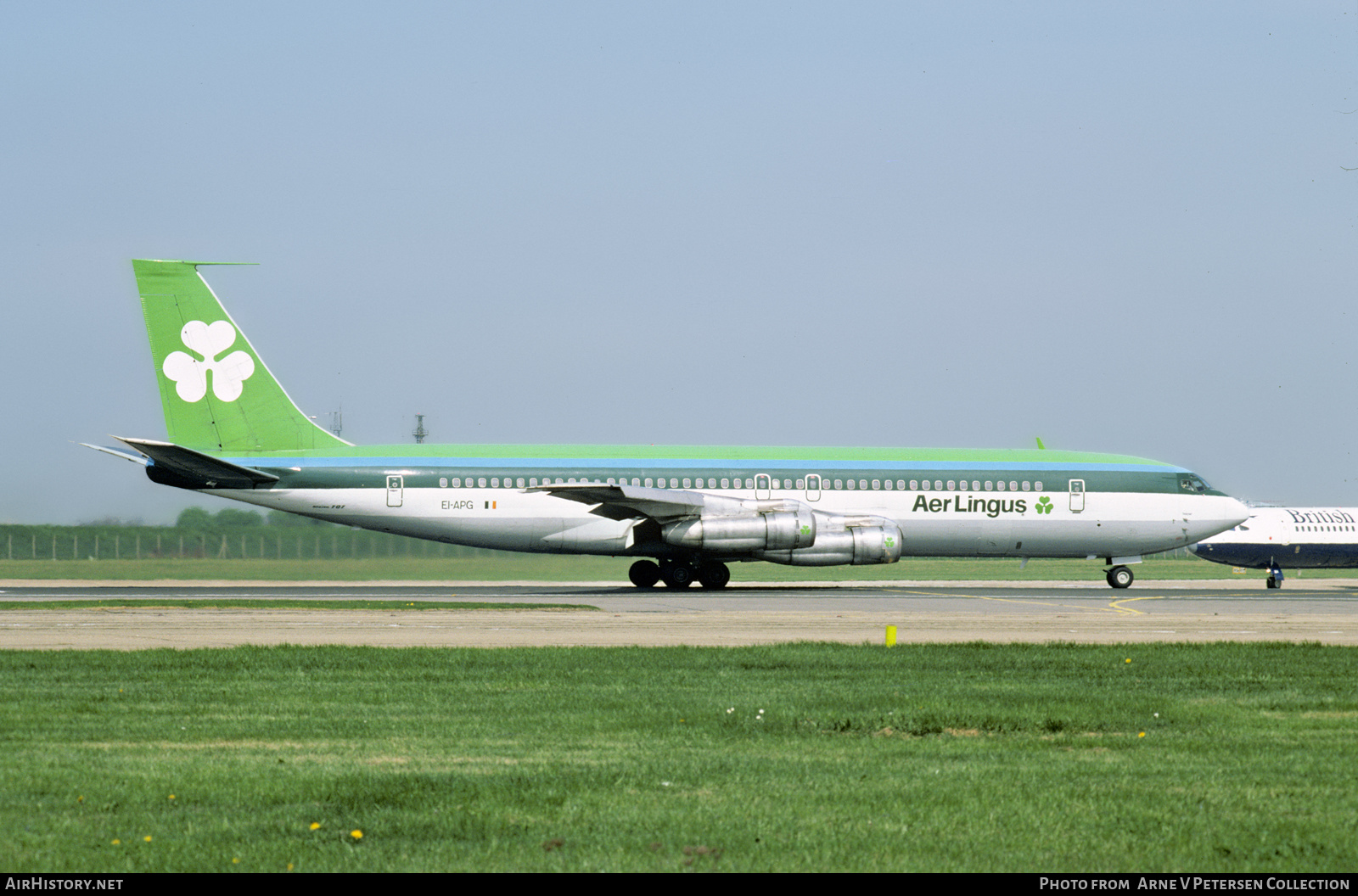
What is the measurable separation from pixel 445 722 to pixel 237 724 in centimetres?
177

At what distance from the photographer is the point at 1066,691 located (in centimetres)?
1340

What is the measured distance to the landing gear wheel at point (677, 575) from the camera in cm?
3584

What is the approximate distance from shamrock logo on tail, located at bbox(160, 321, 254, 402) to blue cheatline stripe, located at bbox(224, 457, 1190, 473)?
2.18 m

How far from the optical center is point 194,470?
109 ft

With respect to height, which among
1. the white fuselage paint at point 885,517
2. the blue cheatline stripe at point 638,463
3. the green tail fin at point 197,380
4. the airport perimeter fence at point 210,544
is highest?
the green tail fin at point 197,380

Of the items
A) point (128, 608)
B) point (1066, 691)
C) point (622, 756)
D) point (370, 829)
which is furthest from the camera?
point (128, 608)

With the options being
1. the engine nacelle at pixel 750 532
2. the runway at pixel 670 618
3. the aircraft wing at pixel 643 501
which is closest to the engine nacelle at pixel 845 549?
the engine nacelle at pixel 750 532

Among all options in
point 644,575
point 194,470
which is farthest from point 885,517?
point 194,470

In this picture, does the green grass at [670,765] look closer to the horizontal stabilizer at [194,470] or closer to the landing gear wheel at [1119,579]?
the horizontal stabilizer at [194,470]

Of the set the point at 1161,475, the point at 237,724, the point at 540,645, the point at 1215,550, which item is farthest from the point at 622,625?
the point at 1215,550

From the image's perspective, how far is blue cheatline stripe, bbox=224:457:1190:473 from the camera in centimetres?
3475

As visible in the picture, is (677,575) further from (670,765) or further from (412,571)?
(670,765)

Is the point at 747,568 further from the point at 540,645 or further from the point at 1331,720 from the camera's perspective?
the point at 1331,720

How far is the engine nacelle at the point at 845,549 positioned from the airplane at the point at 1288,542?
21.5m
